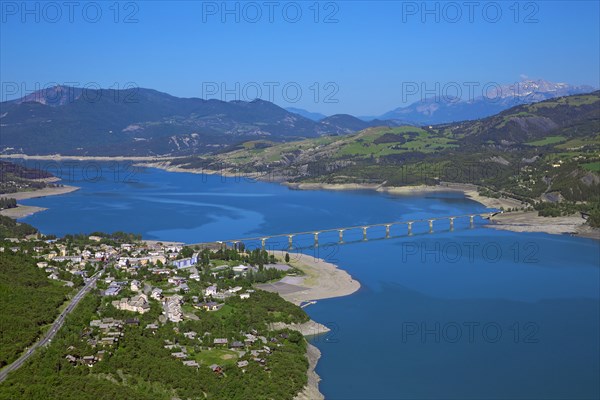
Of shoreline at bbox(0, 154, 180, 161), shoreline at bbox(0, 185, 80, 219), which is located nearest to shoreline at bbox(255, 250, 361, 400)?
shoreline at bbox(0, 185, 80, 219)

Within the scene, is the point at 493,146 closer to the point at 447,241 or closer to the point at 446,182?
the point at 446,182

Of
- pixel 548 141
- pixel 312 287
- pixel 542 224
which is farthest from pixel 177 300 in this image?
pixel 548 141

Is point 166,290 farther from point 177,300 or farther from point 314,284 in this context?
point 314,284

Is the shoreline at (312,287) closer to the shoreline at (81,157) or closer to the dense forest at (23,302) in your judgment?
the dense forest at (23,302)

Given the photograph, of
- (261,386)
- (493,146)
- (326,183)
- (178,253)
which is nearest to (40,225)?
(178,253)

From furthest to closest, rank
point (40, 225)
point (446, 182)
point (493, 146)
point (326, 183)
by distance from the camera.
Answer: point (493, 146) < point (326, 183) < point (446, 182) < point (40, 225)

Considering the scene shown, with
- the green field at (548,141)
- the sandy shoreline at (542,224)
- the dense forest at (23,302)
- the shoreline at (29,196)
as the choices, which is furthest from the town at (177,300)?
A: the green field at (548,141)
